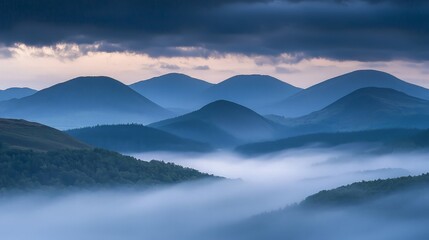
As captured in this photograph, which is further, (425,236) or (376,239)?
(376,239)

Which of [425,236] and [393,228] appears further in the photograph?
[393,228]
